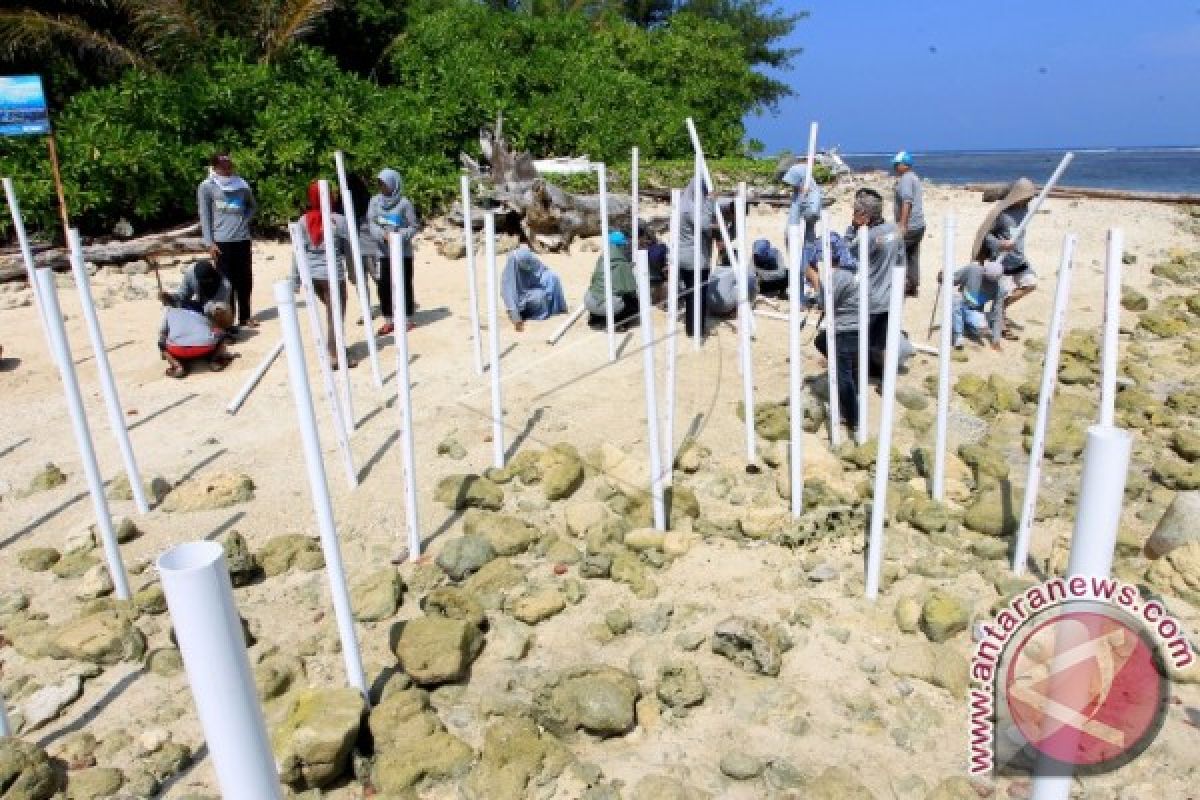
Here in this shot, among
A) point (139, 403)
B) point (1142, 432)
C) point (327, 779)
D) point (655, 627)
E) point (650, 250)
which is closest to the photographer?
point (327, 779)

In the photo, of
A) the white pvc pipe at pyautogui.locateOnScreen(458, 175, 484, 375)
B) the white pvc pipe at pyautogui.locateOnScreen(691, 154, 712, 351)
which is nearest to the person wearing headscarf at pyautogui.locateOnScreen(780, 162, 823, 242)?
the white pvc pipe at pyautogui.locateOnScreen(691, 154, 712, 351)

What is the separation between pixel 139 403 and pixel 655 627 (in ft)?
14.1

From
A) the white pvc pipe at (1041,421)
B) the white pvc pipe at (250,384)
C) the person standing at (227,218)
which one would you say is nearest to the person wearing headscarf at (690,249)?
the white pvc pipe at (250,384)

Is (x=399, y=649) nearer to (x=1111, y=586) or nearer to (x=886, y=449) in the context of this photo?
(x=886, y=449)

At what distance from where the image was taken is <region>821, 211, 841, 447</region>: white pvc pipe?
175 inches

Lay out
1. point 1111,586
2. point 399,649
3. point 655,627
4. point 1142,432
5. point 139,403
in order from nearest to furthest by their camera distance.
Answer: point 1111,586, point 399,649, point 655,627, point 1142,432, point 139,403

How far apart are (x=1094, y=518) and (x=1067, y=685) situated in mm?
381

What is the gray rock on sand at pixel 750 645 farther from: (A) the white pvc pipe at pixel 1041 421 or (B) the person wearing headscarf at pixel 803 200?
(B) the person wearing headscarf at pixel 803 200

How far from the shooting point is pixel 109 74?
12.2 metres

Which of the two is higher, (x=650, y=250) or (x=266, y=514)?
(x=650, y=250)

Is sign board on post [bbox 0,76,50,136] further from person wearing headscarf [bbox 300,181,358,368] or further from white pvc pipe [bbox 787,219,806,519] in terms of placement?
white pvc pipe [bbox 787,219,806,519]

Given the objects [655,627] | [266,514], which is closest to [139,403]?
[266,514]

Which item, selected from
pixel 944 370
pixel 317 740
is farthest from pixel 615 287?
pixel 317 740

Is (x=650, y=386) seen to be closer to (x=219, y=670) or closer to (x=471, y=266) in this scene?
(x=471, y=266)
